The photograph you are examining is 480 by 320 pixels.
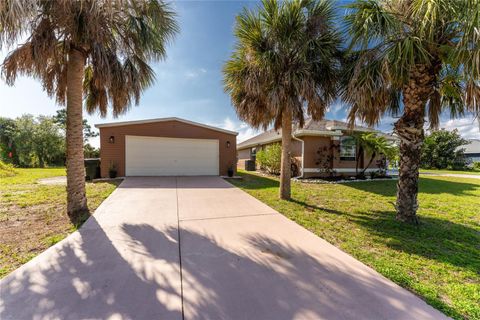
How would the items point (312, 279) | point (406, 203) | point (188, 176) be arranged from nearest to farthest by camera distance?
point (312, 279) → point (406, 203) → point (188, 176)

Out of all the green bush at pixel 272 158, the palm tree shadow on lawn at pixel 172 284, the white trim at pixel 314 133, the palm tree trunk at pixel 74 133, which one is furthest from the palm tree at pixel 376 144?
the palm tree trunk at pixel 74 133

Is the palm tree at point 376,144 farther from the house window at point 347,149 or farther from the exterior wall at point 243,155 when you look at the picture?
the exterior wall at point 243,155

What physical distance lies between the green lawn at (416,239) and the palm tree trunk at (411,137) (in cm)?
53

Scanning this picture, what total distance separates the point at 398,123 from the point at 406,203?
1859 millimetres

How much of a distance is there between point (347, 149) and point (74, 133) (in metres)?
13.3

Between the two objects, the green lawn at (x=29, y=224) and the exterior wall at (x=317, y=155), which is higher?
the exterior wall at (x=317, y=155)

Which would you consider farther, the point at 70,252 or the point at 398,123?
the point at 398,123

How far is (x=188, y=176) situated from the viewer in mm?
11852

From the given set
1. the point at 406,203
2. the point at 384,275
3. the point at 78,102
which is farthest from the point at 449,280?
the point at 78,102

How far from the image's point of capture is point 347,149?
12562 millimetres

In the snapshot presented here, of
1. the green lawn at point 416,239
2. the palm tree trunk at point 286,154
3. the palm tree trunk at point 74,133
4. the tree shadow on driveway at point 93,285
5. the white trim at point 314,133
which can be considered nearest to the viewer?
the tree shadow on driveway at point 93,285

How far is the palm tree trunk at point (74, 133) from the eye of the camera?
456 cm

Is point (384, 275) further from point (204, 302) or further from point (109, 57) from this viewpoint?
point (109, 57)

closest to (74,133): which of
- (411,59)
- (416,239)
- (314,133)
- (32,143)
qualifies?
(411,59)
